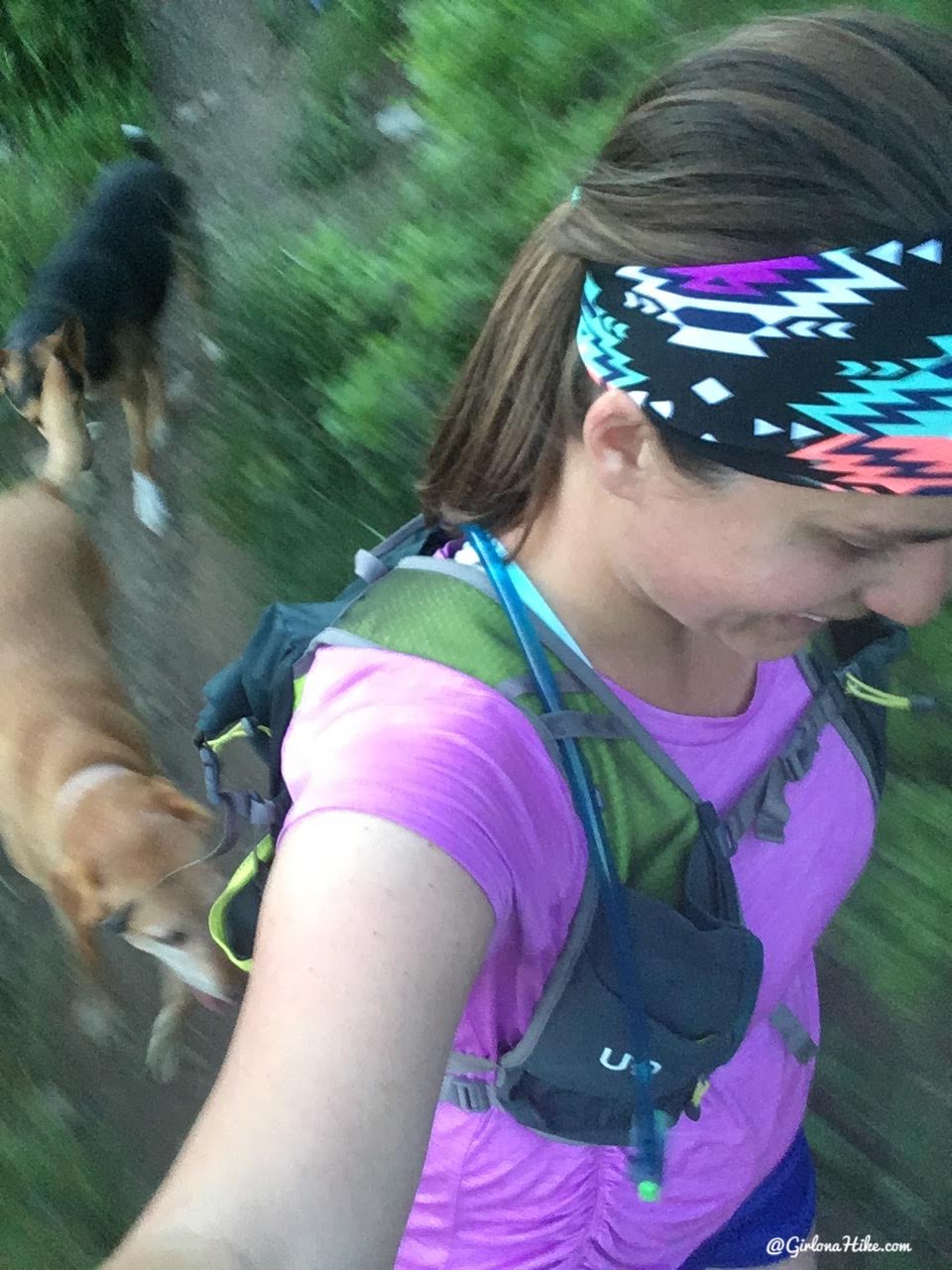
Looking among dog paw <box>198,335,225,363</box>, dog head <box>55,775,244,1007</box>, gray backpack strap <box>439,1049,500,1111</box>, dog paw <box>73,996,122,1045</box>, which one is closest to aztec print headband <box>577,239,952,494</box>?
gray backpack strap <box>439,1049,500,1111</box>

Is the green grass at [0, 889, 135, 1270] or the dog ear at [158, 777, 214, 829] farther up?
the dog ear at [158, 777, 214, 829]

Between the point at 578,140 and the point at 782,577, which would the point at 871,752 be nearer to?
the point at 782,577

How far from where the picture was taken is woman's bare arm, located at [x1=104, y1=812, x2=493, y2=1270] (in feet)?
1.92

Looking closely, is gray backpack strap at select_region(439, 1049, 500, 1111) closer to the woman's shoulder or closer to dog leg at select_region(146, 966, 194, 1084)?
the woman's shoulder

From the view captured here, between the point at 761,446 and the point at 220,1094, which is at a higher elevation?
the point at 761,446

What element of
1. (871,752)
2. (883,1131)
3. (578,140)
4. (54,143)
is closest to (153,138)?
(54,143)

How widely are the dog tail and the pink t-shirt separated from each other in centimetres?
289

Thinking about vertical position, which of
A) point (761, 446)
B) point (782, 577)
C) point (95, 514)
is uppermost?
point (761, 446)

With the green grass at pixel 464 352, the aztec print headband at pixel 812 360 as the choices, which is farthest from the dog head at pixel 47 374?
the aztec print headband at pixel 812 360

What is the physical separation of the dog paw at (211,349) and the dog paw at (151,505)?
0.41 meters

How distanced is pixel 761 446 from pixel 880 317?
0.11m

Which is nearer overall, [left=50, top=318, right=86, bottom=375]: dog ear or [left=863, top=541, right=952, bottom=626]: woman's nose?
[left=863, top=541, right=952, bottom=626]: woman's nose

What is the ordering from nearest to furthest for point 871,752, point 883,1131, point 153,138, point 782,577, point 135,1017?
point 782,577, point 871,752, point 883,1131, point 135,1017, point 153,138

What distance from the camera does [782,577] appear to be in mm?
779
